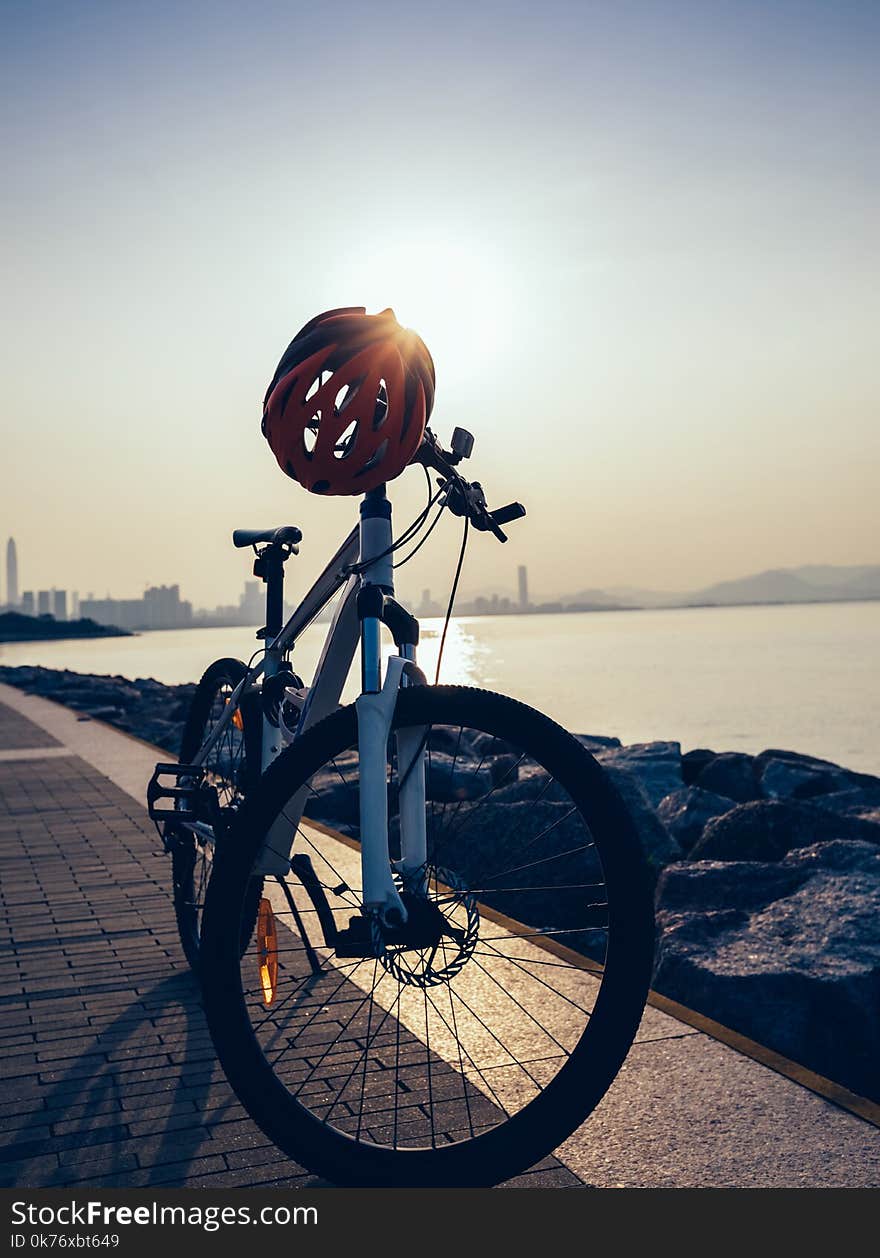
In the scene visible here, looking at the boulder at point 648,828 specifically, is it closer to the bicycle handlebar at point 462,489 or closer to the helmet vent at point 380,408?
the bicycle handlebar at point 462,489

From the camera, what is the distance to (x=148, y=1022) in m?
3.94

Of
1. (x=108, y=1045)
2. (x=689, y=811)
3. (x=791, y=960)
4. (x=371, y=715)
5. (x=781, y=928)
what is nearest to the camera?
(x=371, y=715)

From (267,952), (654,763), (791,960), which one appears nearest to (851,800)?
(654,763)

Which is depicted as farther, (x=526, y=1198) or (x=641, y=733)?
(x=641, y=733)

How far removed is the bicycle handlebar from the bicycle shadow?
1.78 meters

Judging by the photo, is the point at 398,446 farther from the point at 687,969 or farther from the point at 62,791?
the point at 62,791

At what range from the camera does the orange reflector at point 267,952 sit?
3.16m

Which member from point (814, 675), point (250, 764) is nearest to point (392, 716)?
point (250, 764)

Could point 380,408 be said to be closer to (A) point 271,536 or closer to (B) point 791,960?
(A) point 271,536

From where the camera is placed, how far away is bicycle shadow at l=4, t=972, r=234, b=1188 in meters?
2.87

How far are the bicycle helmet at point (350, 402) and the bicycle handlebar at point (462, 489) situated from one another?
0.12 meters

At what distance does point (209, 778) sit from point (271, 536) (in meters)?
0.96

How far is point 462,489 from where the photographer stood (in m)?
2.93

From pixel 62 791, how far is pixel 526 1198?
24.6 ft
